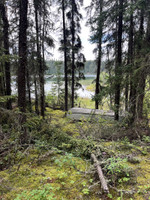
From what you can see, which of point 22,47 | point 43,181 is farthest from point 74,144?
point 22,47

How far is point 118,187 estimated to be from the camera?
2.27m

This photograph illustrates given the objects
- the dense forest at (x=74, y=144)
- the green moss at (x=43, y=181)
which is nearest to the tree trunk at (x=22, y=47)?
the dense forest at (x=74, y=144)

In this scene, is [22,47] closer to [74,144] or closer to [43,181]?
[74,144]

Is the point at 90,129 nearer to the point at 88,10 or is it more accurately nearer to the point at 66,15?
the point at 88,10

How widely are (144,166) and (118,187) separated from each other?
117 centimetres

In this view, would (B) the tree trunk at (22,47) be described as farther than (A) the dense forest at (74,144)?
Yes

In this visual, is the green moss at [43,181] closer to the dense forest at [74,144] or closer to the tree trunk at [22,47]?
the dense forest at [74,144]

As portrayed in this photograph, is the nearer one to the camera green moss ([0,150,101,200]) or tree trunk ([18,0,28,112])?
green moss ([0,150,101,200])

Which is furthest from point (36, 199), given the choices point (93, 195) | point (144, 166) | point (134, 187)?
point (144, 166)

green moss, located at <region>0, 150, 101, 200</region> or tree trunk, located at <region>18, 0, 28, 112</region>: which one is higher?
tree trunk, located at <region>18, 0, 28, 112</region>

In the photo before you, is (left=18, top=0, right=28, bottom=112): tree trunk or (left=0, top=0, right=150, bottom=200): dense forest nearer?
(left=0, top=0, right=150, bottom=200): dense forest

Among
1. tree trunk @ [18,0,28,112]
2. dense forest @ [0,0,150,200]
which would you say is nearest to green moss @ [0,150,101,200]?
dense forest @ [0,0,150,200]

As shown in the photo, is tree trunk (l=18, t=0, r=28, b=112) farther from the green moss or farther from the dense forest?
the green moss

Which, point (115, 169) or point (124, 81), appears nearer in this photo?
point (115, 169)
